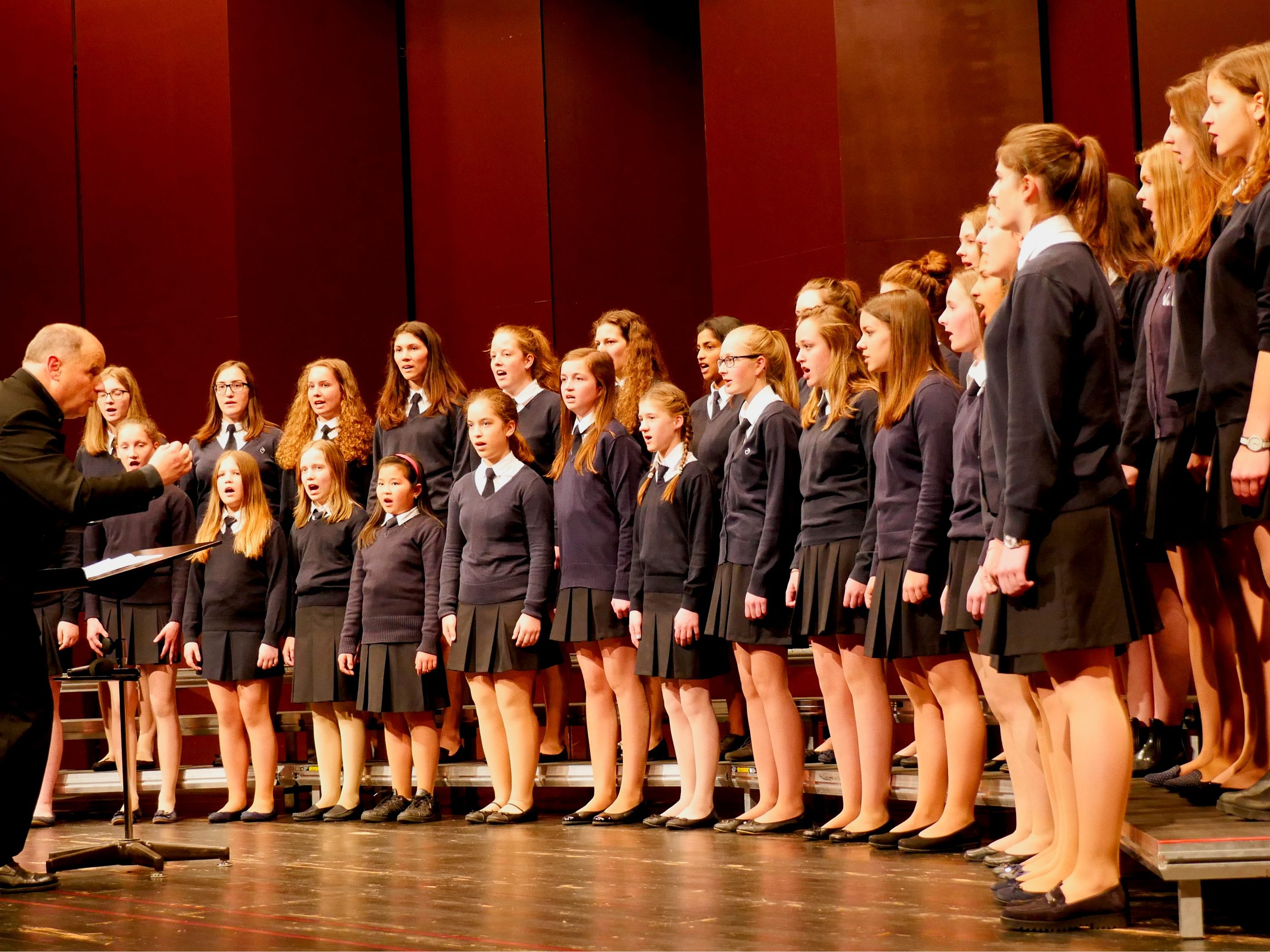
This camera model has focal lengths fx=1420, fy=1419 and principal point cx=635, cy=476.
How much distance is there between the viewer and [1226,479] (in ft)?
9.25

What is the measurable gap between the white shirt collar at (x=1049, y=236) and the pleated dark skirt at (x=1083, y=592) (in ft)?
1.62

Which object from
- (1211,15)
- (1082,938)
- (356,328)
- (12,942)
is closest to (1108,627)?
(1082,938)

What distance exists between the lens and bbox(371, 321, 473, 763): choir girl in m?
5.54

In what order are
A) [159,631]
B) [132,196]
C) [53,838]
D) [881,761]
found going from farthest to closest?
[132,196] < [159,631] < [53,838] < [881,761]

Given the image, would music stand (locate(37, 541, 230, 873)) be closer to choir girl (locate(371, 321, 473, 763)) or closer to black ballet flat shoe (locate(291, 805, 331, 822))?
black ballet flat shoe (locate(291, 805, 331, 822))

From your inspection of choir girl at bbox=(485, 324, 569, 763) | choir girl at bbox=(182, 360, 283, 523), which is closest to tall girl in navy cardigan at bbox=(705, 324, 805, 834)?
choir girl at bbox=(485, 324, 569, 763)

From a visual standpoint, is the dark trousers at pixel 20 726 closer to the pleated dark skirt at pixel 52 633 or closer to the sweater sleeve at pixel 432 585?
the sweater sleeve at pixel 432 585

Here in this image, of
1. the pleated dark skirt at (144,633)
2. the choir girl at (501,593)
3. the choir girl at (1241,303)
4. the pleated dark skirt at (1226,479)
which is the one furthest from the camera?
the pleated dark skirt at (144,633)

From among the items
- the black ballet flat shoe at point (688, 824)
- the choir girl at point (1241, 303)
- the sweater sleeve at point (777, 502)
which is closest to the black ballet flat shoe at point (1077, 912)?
the choir girl at point (1241, 303)

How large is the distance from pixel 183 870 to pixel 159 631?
1.77 meters

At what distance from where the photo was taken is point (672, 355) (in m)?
7.57

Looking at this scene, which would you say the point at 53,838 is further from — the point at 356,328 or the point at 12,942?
the point at 356,328

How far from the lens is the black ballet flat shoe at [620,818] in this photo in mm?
4594

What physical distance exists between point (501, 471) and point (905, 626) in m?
1.83
